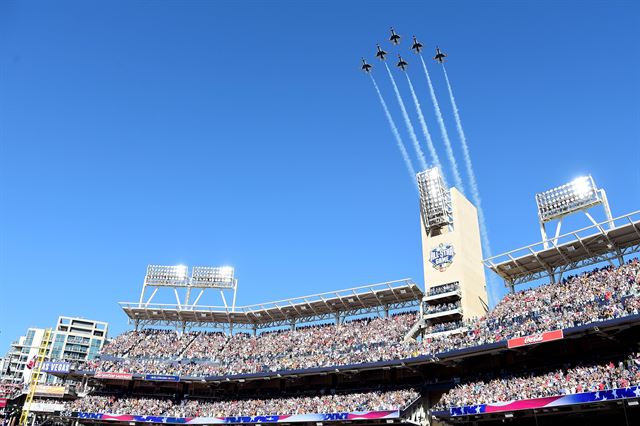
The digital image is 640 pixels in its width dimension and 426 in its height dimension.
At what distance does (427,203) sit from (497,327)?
667 inches

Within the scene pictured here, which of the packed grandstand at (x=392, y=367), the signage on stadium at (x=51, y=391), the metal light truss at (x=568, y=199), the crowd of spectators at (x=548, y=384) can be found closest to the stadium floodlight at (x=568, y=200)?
the metal light truss at (x=568, y=199)

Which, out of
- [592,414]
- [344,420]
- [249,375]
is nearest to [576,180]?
[592,414]

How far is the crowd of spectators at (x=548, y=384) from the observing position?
34656 mm

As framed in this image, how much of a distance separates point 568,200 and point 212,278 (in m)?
48.9

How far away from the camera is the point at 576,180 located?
2029 inches

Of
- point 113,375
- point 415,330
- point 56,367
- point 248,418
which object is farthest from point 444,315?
point 56,367

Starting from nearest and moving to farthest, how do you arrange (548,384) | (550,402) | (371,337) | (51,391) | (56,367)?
(550,402), (548,384), (371,337), (56,367), (51,391)

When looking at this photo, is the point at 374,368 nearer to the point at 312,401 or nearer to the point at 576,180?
the point at 312,401

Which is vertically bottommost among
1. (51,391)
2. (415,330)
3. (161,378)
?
(51,391)

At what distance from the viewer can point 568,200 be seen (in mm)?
51438

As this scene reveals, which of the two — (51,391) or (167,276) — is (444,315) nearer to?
(167,276)

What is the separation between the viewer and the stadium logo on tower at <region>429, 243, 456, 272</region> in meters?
54.2

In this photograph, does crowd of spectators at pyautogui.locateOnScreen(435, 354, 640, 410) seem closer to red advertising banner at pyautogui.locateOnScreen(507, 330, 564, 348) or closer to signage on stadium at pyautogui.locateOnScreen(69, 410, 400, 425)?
red advertising banner at pyautogui.locateOnScreen(507, 330, 564, 348)

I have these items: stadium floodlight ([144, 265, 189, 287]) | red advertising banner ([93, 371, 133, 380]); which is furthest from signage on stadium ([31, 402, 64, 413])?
stadium floodlight ([144, 265, 189, 287])
